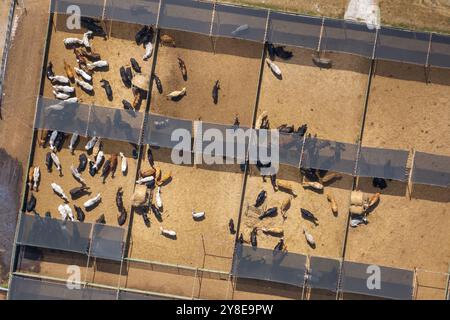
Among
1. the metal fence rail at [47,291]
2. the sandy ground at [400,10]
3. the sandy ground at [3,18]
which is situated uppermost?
the sandy ground at [400,10]

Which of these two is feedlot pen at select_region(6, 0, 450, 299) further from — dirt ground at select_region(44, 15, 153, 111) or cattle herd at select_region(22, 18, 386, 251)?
cattle herd at select_region(22, 18, 386, 251)

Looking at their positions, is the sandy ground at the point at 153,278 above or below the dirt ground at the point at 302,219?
below

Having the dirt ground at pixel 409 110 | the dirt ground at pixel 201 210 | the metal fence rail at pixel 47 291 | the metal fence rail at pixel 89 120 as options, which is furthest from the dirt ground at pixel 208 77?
the metal fence rail at pixel 47 291

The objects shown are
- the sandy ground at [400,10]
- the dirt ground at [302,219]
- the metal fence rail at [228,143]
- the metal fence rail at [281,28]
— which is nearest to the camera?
the metal fence rail at [281,28]

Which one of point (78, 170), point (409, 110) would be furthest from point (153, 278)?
point (409, 110)

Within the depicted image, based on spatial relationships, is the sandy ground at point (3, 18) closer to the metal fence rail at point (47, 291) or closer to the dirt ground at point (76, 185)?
the dirt ground at point (76, 185)
